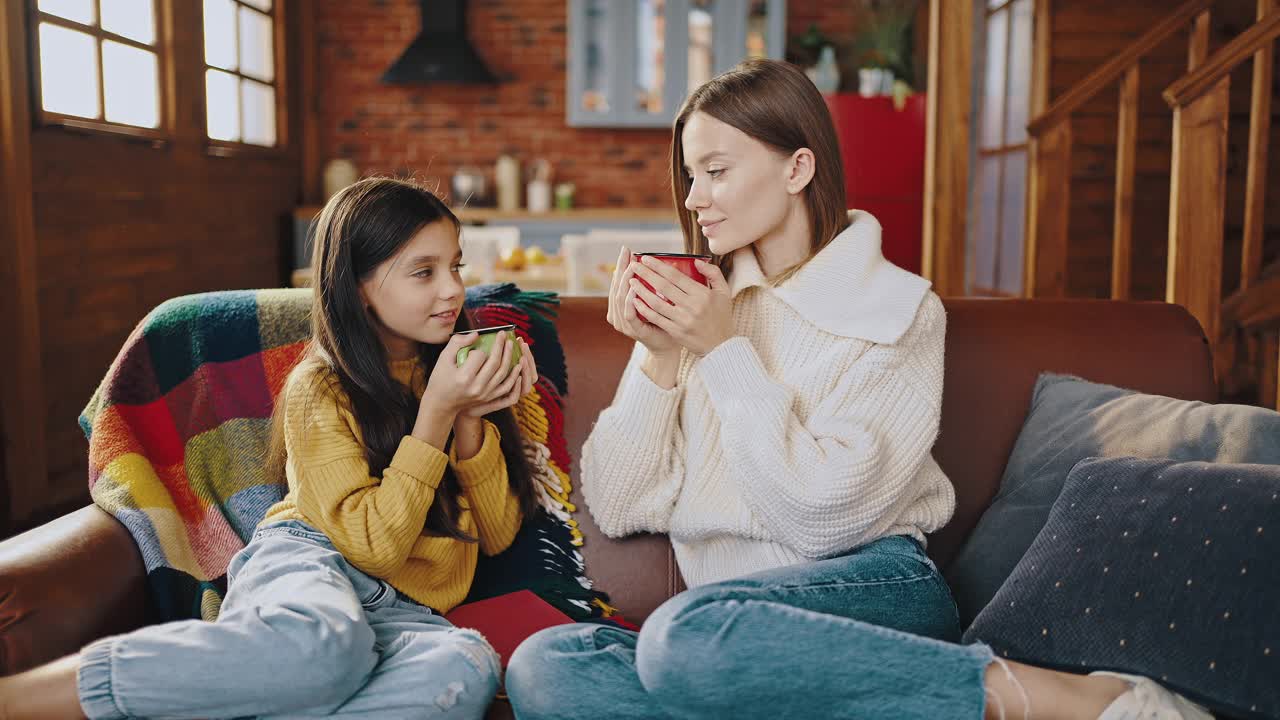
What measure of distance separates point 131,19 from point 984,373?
161 inches

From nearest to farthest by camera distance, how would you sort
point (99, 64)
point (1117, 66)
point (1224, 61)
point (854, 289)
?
point (854, 289)
point (1224, 61)
point (1117, 66)
point (99, 64)

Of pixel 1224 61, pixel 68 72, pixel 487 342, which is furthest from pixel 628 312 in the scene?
pixel 68 72

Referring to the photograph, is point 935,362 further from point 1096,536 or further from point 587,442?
point 587,442

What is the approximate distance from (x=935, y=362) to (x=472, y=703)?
815mm

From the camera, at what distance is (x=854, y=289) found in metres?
1.56

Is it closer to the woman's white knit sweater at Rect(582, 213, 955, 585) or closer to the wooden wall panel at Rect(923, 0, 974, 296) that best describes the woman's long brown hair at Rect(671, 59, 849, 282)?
the woman's white knit sweater at Rect(582, 213, 955, 585)

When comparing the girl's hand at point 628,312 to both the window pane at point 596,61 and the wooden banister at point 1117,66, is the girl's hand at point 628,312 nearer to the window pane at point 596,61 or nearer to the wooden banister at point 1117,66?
the wooden banister at point 1117,66

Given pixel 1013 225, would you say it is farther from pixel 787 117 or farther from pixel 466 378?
pixel 466 378

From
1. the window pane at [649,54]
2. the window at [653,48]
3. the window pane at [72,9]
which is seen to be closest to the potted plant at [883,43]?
the window at [653,48]

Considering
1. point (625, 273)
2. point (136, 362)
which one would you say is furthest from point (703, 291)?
point (136, 362)

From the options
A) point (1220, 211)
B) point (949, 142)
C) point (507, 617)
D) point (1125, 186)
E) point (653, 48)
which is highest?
point (653, 48)

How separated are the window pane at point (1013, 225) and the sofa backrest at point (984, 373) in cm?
376

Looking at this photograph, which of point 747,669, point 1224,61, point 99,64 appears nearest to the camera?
point 747,669

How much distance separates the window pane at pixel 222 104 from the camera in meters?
5.27
